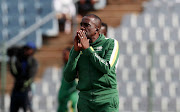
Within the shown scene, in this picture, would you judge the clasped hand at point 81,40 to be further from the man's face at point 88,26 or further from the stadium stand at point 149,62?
the stadium stand at point 149,62

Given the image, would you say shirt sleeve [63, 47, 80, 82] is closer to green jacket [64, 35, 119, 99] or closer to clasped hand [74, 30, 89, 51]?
green jacket [64, 35, 119, 99]

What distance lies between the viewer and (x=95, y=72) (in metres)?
4.07

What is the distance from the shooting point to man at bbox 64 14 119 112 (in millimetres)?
4031

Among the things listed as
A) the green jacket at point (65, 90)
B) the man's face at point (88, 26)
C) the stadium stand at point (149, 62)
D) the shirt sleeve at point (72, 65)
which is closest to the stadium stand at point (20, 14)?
the stadium stand at point (149, 62)

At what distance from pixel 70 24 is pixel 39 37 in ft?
3.29

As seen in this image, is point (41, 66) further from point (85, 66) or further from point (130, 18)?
point (85, 66)

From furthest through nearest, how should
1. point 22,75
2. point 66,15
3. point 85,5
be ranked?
point 85,5, point 66,15, point 22,75

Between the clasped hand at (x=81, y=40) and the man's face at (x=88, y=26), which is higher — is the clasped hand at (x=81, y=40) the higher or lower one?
the lower one

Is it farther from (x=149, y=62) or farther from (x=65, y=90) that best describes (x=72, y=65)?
(x=149, y=62)

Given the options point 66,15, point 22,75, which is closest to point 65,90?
point 22,75

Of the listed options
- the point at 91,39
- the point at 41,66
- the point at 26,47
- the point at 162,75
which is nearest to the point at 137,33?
the point at 162,75

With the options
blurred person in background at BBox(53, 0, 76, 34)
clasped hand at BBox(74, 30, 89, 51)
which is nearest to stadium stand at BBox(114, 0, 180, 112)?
blurred person in background at BBox(53, 0, 76, 34)

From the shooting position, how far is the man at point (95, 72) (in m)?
4.03

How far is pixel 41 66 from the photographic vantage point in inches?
488
